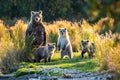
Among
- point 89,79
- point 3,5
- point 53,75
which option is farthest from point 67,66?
point 3,5

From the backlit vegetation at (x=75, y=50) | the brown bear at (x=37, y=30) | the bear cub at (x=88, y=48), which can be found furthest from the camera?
the brown bear at (x=37, y=30)

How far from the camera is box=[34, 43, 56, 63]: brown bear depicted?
17344 mm

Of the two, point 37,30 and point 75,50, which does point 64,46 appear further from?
point 75,50

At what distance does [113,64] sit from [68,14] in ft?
103

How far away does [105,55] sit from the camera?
12.2 m

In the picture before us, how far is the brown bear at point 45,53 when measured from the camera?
56.9 feet

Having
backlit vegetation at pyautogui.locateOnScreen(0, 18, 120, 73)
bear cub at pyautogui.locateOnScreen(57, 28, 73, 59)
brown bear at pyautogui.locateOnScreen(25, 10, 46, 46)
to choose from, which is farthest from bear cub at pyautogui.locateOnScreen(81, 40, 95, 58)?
brown bear at pyautogui.locateOnScreen(25, 10, 46, 46)

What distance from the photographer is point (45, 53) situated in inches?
690

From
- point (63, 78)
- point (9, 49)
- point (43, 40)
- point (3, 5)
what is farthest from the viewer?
point (3, 5)

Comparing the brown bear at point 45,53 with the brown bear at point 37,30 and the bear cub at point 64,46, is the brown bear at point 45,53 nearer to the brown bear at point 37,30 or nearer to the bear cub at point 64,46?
the bear cub at point 64,46

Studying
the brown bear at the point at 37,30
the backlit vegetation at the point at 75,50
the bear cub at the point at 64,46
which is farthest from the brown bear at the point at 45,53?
the brown bear at the point at 37,30

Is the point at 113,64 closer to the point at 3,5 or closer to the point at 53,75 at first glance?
the point at 53,75

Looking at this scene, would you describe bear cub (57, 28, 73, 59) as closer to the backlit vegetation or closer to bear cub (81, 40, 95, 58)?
the backlit vegetation

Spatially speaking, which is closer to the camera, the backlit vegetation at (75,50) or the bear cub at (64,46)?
the backlit vegetation at (75,50)
